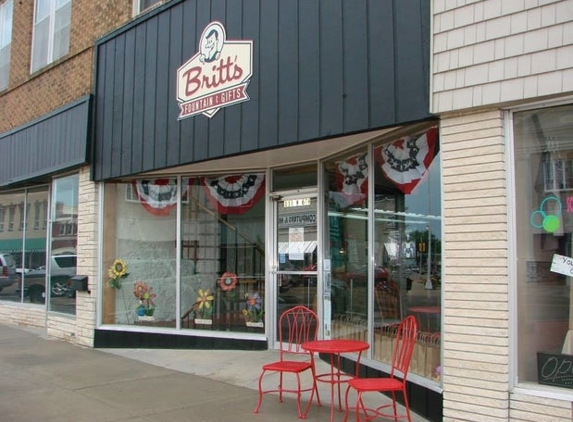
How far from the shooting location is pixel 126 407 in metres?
5.65

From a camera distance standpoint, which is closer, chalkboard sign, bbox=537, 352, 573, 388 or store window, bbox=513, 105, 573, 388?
chalkboard sign, bbox=537, 352, 573, 388

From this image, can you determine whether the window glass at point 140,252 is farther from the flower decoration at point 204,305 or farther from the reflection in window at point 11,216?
the reflection in window at point 11,216

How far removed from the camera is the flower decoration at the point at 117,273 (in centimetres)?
934

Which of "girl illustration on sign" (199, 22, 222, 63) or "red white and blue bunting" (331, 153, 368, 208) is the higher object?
"girl illustration on sign" (199, 22, 222, 63)

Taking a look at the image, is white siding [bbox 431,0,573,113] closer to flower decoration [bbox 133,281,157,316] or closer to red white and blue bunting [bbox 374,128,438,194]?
red white and blue bunting [bbox 374,128,438,194]

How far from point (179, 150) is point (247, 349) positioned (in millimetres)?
3040

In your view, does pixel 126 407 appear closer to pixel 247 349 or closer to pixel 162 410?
pixel 162 410

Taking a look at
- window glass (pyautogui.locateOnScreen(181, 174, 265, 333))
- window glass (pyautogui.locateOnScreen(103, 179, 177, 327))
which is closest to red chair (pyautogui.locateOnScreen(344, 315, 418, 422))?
window glass (pyautogui.locateOnScreen(181, 174, 265, 333))

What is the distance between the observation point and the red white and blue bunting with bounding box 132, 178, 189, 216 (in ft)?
30.2

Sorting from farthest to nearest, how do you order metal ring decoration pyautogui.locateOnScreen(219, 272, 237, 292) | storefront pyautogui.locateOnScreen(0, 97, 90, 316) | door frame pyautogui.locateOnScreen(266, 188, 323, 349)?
storefront pyautogui.locateOnScreen(0, 97, 90, 316) < metal ring decoration pyautogui.locateOnScreen(219, 272, 237, 292) < door frame pyautogui.locateOnScreen(266, 188, 323, 349)

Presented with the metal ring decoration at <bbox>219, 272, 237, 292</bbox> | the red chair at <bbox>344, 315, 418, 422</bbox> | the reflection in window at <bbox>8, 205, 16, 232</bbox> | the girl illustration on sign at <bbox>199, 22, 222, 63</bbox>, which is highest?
the girl illustration on sign at <bbox>199, 22, 222, 63</bbox>

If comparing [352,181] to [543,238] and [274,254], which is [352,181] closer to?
[274,254]

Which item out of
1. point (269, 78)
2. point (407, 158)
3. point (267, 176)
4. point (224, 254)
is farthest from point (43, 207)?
point (407, 158)

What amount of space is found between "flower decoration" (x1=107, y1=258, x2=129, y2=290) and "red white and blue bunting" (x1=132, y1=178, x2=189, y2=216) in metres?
0.99
